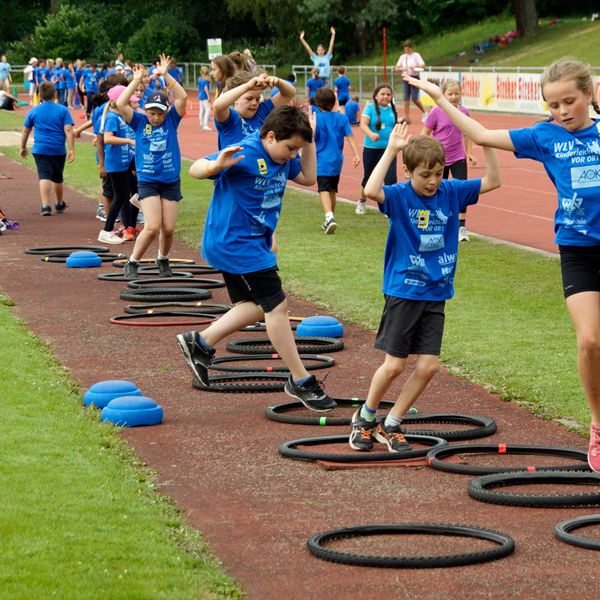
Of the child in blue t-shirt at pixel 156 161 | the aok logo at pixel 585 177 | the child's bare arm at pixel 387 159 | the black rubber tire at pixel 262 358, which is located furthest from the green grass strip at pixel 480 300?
the child's bare arm at pixel 387 159

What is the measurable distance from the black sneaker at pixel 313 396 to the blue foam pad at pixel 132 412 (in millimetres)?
951

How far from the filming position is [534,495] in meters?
6.52

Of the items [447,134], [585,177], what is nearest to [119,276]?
[447,134]

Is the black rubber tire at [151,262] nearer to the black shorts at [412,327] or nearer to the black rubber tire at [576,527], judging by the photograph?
the black shorts at [412,327]

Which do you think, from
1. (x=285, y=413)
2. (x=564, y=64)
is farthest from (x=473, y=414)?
(x=564, y=64)

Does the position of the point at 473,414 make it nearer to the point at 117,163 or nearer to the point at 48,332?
the point at 48,332

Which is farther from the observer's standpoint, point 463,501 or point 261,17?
point 261,17

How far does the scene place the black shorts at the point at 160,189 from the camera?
45.4ft

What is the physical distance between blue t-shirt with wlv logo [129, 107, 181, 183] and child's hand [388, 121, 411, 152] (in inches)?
266

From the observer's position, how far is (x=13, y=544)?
5707 mm

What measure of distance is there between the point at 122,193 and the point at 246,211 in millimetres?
8751

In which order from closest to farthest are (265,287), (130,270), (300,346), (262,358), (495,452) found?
(495,452) → (265,287) → (262,358) → (300,346) → (130,270)

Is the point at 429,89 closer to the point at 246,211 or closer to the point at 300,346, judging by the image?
the point at 246,211

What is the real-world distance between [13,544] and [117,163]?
38.3 feet
